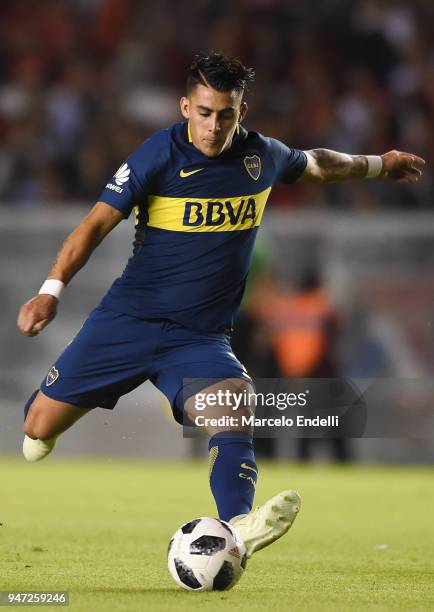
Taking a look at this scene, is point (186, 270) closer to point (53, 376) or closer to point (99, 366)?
point (99, 366)

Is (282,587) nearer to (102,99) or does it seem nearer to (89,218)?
(89,218)

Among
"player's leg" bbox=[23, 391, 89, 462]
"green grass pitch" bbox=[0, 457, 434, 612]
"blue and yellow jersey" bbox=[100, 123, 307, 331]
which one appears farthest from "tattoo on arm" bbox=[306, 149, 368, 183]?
"green grass pitch" bbox=[0, 457, 434, 612]

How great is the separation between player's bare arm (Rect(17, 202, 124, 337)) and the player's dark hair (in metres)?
0.63

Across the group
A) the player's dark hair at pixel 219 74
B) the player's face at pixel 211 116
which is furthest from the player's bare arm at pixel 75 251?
the player's dark hair at pixel 219 74

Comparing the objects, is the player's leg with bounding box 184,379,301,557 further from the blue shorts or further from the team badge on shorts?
the team badge on shorts

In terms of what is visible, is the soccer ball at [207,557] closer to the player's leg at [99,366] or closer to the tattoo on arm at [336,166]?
the player's leg at [99,366]

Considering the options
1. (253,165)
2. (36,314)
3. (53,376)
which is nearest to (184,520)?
(53,376)

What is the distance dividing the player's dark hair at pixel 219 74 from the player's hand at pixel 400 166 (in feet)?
3.84

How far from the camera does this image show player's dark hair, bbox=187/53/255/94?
17.9 feet

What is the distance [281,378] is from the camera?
40.3 feet

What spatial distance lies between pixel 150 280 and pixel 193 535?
4.08ft

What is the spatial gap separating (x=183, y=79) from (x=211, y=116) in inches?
390

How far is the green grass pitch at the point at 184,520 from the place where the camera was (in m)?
4.98

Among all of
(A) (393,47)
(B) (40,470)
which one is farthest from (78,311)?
(A) (393,47)
